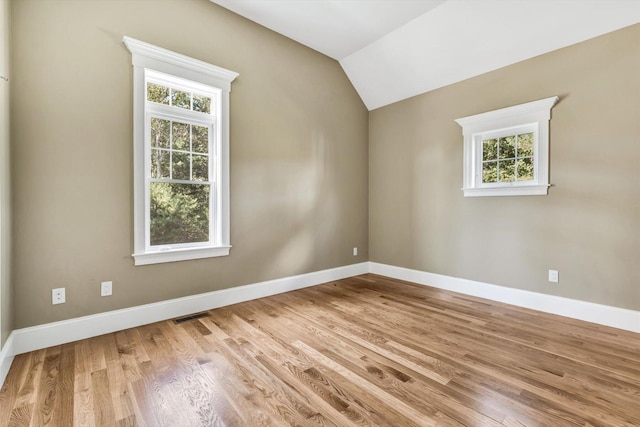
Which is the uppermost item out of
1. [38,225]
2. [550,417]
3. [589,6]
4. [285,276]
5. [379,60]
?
[379,60]

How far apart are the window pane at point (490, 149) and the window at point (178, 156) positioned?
121 inches

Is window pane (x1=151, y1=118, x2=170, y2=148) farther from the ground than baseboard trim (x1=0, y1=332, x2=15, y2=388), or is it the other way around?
window pane (x1=151, y1=118, x2=170, y2=148)

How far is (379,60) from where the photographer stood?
161 inches

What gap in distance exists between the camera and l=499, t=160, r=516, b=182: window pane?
3410 millimetres

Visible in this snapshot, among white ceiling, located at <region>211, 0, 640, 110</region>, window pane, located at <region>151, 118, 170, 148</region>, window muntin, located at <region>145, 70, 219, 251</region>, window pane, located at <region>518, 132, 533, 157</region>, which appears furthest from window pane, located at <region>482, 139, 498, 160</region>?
window pane, located at <region>151, 118, 170, 148</region>

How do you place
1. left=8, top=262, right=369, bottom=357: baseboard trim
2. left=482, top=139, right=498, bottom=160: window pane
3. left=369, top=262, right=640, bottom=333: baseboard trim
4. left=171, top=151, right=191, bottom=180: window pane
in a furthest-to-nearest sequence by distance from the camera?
1. left=482, top=139, right=498, bottom=160: window pane
2. left=171, top=151, right=191, bottom=180: window pane
3. left=369, top=262, right=640, bottom=333: baseboard trim
4. left=8, top=262, right=369, bottom=357: baseboard trim

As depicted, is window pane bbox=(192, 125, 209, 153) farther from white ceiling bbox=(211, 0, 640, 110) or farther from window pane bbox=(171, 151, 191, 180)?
white ceiling bbox=(211, 0, 640, 110)

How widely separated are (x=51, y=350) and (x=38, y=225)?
3.15ft

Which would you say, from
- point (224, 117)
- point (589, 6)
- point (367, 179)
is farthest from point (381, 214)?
point (589, 6)

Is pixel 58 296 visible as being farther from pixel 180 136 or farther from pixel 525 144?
pixel 525 144

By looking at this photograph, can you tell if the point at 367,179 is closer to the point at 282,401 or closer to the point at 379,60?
the point at 379,60

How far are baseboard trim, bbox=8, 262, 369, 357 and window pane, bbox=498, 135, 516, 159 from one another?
2.87 m

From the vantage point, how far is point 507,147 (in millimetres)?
3459

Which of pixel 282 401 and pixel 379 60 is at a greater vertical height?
pixel 379 60
